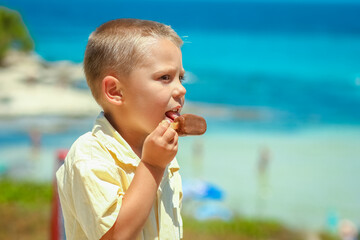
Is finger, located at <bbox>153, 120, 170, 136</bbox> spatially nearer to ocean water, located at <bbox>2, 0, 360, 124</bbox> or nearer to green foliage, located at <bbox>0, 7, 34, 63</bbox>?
green foliage, located at <bbox>0, 7, 34, 63</bbox>

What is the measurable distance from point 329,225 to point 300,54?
1394 centimetres

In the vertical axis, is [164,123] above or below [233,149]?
below

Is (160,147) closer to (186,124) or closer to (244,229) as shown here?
(186,124)

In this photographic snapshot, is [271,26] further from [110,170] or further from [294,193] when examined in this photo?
[110,170]

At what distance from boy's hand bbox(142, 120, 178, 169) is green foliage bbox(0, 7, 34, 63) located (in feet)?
42.8

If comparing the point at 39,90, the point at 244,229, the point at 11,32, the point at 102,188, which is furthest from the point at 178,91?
the point at 11,32

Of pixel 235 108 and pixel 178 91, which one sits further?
pixel 235 108

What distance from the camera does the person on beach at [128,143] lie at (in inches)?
49.2

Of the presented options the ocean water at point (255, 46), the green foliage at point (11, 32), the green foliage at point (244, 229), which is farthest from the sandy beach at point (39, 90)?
the green foliage at point (244, 229)

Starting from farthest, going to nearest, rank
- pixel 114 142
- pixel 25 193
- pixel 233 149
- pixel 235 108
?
pixel 235 108 → pixel 233 149 → pixel 25 193 → pixel 114 142

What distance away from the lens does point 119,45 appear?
137 centimetres

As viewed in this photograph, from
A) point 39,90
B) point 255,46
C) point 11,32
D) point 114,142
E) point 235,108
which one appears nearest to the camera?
point 114,142

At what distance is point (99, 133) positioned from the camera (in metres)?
1.38

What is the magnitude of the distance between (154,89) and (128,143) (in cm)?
18
